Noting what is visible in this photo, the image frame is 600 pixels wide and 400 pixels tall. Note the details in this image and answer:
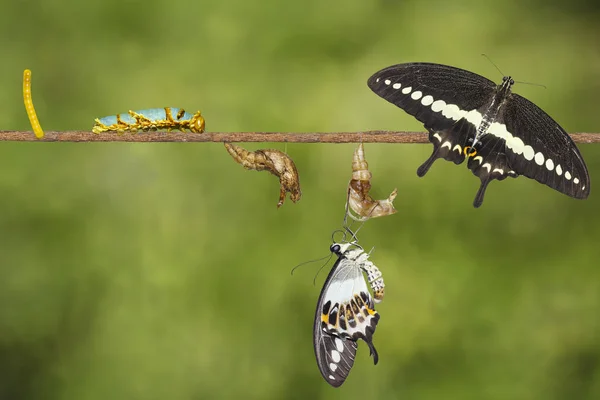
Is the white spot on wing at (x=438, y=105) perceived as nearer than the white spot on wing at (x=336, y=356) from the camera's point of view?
Yes

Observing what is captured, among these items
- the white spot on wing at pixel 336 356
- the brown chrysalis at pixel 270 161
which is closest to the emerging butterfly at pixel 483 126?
the brown chrysalis at pixel 270 161

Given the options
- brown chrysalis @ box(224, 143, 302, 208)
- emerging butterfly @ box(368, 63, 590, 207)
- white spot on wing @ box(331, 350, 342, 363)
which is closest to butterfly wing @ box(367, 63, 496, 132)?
emerging butterfly @ box(368, 63, 590, 207)

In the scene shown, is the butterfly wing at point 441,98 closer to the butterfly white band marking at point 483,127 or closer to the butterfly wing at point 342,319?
the butterfly white band marking at point 483,127

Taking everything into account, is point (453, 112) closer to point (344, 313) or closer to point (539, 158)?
point (539, 158)

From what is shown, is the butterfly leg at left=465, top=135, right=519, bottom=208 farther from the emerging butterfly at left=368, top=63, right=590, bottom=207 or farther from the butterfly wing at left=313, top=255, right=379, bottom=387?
the butterfly wing at left=313, top=255, right=379, bottom=387

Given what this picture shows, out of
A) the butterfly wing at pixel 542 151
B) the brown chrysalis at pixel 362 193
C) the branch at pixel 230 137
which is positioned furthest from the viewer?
the brown chrysalis at pixel 362 193

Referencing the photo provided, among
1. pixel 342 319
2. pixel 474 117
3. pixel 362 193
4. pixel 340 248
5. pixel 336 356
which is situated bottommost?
pixel 336 356

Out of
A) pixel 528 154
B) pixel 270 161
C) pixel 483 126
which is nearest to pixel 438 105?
pixel 483 126
